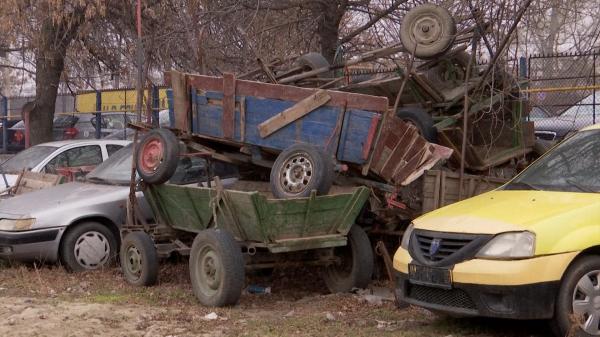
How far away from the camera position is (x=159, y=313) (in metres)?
A: 7.23

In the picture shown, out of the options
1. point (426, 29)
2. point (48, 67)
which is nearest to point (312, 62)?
point (426, 29)

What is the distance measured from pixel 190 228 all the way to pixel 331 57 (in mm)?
5378

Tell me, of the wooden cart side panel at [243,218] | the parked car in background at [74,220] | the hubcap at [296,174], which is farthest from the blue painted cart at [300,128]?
the parked car in background at [74,220]

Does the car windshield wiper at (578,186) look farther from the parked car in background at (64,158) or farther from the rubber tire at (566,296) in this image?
the parked car in background at (64,158)

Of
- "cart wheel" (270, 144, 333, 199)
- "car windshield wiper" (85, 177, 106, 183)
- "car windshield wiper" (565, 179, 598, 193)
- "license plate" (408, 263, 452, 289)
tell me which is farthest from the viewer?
"car windshield wiper" (85, 177, 106, 183)

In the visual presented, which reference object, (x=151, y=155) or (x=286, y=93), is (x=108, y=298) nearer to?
(x=151, y=155)

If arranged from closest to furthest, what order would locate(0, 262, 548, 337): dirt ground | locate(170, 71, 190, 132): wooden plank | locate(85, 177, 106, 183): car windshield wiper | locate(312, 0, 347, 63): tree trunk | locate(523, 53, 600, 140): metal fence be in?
locate(0, 262, 548, 337): dirt ground → locate(170, 71, 190, 132): wooden plank → locate(85, 177, 106, 183): car windshield wiper → locate(523, 53, 600, 140): metal fence → locate(312, 0, 347, 63): tree trunk

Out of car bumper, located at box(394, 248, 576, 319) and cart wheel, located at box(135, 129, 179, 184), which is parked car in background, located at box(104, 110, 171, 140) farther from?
car bumper, located at box(394, 248, 576, 319)

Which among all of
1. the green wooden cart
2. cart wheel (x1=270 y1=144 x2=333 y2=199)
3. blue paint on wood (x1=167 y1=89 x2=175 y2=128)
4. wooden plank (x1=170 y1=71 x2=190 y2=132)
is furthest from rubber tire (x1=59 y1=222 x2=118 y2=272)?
cart wheel (x1=270 y1=144 x2=333 y2=199)

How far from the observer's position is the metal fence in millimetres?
11391

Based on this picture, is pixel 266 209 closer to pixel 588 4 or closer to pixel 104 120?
pixel 588 4

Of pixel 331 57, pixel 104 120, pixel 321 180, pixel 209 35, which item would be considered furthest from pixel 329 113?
pixel 104 120

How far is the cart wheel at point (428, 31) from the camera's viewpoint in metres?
8.80

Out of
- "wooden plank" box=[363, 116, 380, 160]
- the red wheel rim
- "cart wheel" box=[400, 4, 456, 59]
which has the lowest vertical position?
the red wheel rim
